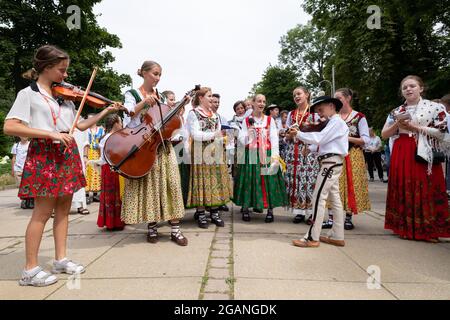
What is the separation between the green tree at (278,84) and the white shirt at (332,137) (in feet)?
133

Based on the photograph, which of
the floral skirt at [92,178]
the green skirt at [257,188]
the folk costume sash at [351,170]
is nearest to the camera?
the folk costume sash at [351,170]

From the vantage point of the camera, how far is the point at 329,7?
48.0 ft

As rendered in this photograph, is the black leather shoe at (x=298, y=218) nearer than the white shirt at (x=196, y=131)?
No

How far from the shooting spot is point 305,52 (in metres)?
51.8

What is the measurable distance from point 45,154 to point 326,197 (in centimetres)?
282

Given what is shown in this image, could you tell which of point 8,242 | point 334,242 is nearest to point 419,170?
point 334,242

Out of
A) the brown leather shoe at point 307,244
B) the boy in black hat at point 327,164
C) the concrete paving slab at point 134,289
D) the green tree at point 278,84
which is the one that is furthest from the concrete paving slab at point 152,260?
the green tree at point 278,84

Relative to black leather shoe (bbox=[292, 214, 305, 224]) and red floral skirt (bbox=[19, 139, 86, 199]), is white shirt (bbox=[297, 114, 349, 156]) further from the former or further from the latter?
red floral skirt (bbox=[19, 139, 86, 199])

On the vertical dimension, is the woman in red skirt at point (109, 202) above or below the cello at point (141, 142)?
below

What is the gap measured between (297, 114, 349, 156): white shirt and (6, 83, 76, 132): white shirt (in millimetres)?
2372

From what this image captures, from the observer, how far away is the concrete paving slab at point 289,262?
2719 millimetres

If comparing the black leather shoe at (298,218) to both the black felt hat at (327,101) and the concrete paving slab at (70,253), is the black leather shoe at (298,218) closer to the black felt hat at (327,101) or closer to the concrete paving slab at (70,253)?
the black felt hat at (327,101)
